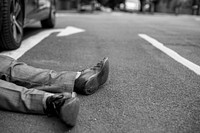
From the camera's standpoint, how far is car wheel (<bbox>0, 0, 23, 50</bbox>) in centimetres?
354

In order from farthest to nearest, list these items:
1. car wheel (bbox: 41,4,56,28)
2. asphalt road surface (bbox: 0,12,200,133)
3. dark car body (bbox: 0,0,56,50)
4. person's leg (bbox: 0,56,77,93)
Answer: car wheel (bbox: 41,4,56,28) < dark car body (bbox: 0,0,56,50) < person's leg (bbox: 0,56,77,93) < asphalt road surface (bbox: 0,12,200,133)

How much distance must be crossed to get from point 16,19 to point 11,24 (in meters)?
0.47

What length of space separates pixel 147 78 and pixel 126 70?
0.38m

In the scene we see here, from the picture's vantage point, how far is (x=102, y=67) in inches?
94.0

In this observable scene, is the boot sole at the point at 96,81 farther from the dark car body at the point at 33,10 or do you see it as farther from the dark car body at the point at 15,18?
the dark car body at the point at 33,10

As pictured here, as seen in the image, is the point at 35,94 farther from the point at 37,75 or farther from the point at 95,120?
the point at 95,120

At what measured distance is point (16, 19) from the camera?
13.6ft

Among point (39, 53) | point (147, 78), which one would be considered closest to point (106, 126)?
point (147, 78)

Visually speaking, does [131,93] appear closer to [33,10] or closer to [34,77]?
[34,77]

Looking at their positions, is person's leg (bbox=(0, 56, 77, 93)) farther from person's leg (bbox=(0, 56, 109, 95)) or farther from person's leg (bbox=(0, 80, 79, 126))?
person's leg (bbox=(0, 80, 79, 126))

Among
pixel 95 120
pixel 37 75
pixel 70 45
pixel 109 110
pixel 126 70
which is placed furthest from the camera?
pixel 70 45

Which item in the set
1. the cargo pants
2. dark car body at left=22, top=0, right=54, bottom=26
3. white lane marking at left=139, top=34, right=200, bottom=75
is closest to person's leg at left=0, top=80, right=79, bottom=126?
the cargo pants

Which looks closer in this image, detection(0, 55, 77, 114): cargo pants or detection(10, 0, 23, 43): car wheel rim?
detection(0, 55, 77, 114): cargo pants

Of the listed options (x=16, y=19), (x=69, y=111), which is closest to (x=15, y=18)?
(x=16, y=19)
